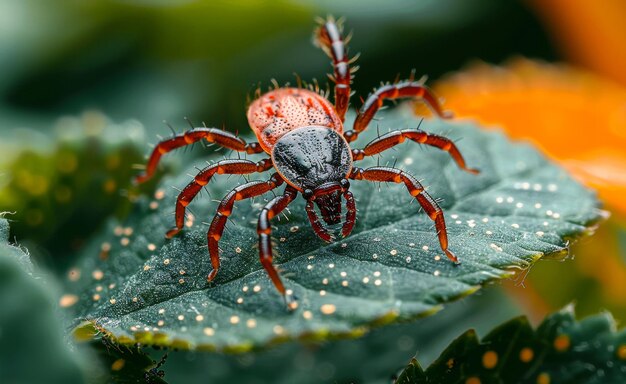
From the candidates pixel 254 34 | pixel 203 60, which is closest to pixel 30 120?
pixel 203 60

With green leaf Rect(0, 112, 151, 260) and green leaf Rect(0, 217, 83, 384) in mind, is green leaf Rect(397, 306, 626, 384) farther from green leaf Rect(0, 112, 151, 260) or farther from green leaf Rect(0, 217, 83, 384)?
green leaf Rect(0, 112, 151, 260)

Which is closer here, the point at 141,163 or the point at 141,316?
the point at 141,316

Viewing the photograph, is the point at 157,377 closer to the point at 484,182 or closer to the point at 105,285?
the point at 105,285

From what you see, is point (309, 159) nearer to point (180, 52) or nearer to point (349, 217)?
point (349, 217)

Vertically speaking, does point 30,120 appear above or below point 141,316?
above

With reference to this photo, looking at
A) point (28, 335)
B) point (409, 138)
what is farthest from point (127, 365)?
point (409, 138)

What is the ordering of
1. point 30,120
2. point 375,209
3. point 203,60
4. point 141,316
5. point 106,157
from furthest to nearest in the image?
point 203,60
point 30,120
point 106,157
point 375,209
point 141,316

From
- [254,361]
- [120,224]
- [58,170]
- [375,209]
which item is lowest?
[254,361]
